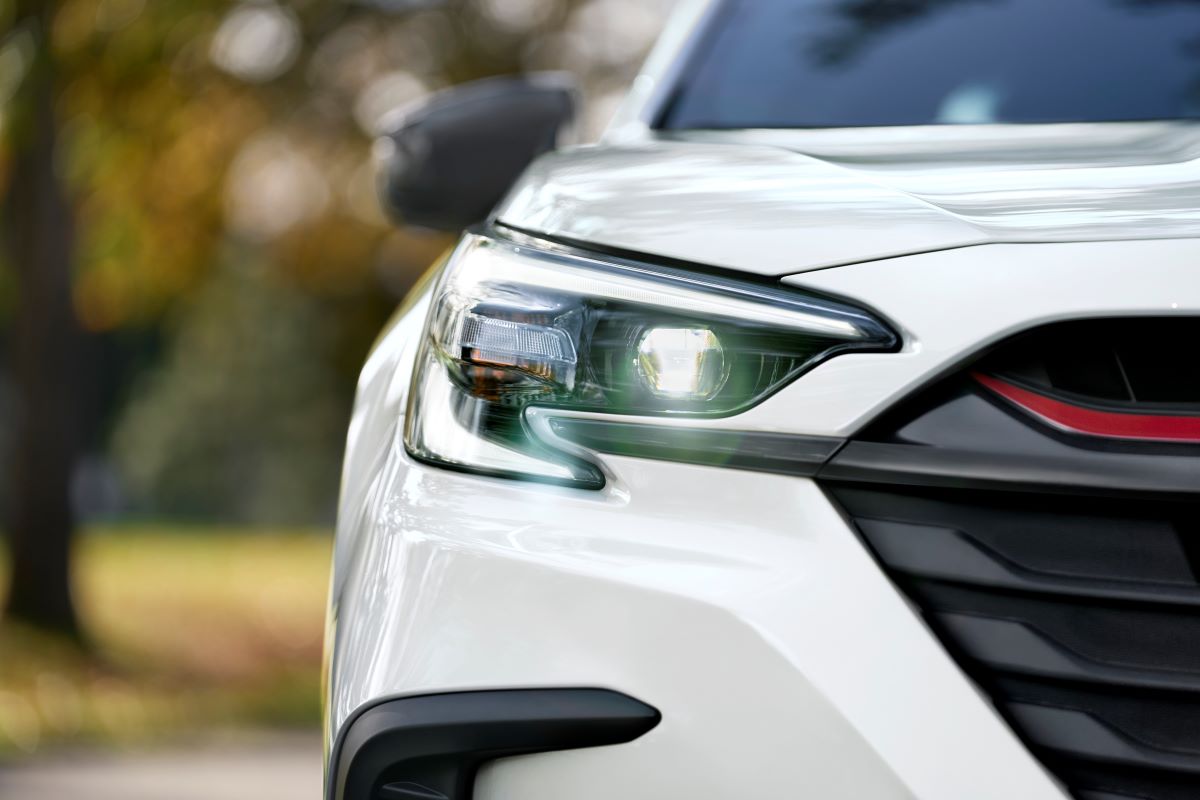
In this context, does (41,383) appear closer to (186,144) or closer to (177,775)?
(186,144)

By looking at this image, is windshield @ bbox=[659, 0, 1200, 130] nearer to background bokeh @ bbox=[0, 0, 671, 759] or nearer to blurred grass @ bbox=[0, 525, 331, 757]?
background bokeh @ bbox=[0, 0, 671, 759]

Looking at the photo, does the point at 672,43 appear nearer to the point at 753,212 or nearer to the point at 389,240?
the point at 753,212

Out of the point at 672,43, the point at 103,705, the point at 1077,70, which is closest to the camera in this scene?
the point at 1077,70

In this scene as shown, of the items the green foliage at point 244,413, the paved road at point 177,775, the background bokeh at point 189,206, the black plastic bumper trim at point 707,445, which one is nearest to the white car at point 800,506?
the black plastic bumper trim at point 707,445

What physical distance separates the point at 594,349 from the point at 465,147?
0.96 meters

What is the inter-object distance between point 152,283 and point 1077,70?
9.82 meters

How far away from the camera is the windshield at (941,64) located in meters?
2.19

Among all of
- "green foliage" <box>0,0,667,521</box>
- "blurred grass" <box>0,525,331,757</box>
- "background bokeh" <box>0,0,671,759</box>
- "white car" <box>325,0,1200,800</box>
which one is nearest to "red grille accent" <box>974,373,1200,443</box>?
"white car" <box>325,0,1200,800</box>

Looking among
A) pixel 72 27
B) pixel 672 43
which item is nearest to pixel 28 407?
pixel 72 27

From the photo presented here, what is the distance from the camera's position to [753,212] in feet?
4.42

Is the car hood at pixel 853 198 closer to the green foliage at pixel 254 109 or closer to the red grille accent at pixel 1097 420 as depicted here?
the red grille accent at pixel 1097 420

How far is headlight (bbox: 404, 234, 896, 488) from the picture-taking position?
1267 mm

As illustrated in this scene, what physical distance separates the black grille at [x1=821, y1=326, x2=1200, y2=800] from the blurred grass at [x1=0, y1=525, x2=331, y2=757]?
523 cm

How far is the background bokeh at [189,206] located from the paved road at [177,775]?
47 centimetres
